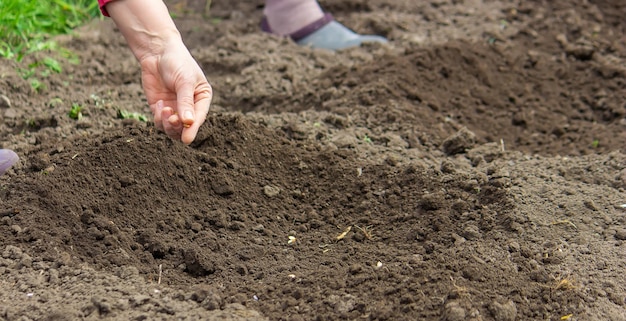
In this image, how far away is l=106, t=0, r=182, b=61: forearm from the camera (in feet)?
8.85

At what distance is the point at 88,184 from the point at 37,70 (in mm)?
1301

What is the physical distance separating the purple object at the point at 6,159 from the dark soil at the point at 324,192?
0.14 ft

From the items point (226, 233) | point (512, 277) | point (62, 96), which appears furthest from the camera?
point (62, 96)

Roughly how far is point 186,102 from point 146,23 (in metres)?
0.44

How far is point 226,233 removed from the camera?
271 centimetres

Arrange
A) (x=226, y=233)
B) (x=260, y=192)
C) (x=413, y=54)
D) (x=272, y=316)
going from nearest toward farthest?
(x=272, y=316) → (x=226, y=233) → (x=260, y=192) → (x=413, y=54)

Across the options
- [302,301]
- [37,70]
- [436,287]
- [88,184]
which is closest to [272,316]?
[302,301]

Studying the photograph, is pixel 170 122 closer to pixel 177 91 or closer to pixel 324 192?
→ pixel 177 91

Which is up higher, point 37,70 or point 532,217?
point 37,70

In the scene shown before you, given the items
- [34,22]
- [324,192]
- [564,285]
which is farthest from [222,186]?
[34,22]

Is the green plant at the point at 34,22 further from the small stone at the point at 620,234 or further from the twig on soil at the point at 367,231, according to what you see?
the small stone at the point at 620,234

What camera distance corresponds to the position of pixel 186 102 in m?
2.45

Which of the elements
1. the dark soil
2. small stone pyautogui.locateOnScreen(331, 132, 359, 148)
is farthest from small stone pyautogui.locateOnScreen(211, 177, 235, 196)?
small stone pyautogui.locateOnScreen(331, 132, 359, 148)

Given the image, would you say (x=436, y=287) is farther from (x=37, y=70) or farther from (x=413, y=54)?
(x=37, y=70)
